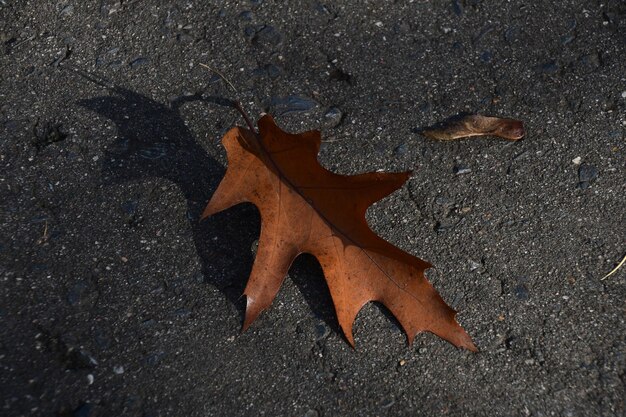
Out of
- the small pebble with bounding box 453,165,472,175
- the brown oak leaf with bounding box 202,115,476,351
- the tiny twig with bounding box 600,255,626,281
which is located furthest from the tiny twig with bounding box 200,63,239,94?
the tiny twig with bounding box 600,255,626,281

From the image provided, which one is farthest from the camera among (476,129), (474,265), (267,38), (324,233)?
(267,38)

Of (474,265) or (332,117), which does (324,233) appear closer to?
(474,265)

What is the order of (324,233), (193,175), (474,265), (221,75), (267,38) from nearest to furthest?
(324,233), (474,265), (193,175), (221,75), (267,38)

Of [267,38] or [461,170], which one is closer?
[461,170]

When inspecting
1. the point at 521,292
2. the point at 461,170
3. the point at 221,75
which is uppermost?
the point at 221,75

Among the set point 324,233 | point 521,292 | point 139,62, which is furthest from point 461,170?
point 139,62

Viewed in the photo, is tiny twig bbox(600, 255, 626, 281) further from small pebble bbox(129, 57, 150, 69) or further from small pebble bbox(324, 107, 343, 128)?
small pebble bbox(129, 57, 150, 69)
